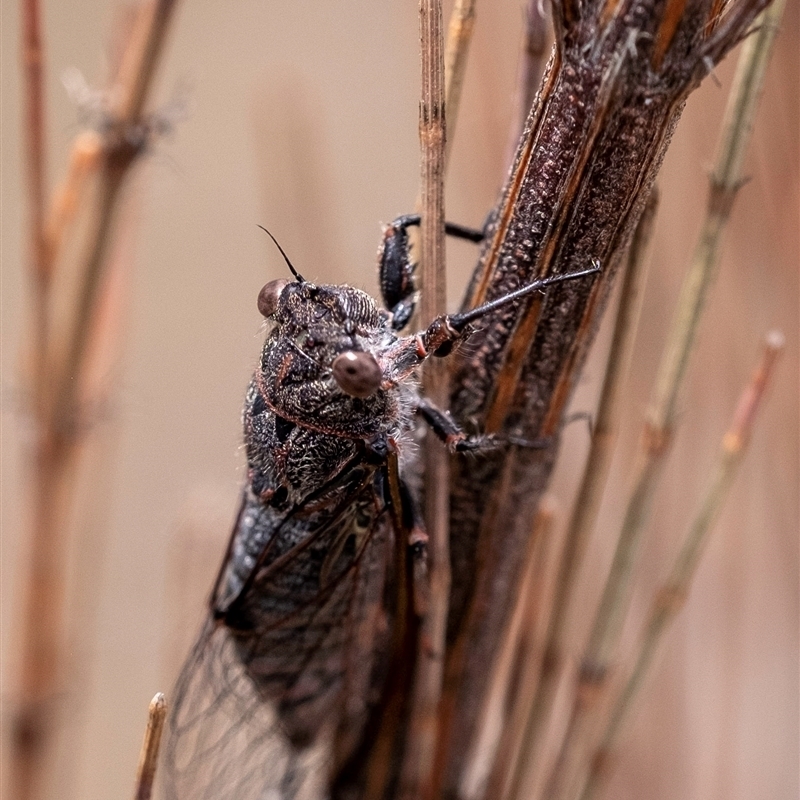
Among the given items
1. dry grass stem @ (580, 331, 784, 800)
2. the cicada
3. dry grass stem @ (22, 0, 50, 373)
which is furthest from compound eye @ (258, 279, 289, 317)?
dry grass stem @ (580, 331, 784, 800)

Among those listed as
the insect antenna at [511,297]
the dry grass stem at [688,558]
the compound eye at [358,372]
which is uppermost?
the insect antenna at [511,297]

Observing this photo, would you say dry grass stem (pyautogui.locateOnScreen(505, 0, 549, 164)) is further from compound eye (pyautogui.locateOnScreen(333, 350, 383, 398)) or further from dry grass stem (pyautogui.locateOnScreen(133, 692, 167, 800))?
dry grass stem (pyautogui.locateOnScreen(133, 692, 167, 800))

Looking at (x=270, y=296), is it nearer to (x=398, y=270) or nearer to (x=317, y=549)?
(x=398, y=270)

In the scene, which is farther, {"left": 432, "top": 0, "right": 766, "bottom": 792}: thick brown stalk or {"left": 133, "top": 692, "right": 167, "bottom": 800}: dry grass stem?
{"left": 133, "top": 692, "right": 167, "bottom": 800}: dry grass stem

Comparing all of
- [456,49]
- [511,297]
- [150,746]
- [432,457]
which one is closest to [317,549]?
[432,457]

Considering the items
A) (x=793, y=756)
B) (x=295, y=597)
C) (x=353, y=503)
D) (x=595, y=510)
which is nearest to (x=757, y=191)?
(x=595, y=510)

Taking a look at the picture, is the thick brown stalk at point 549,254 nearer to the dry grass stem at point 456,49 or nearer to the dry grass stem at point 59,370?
the dry grass stem at point 456,49

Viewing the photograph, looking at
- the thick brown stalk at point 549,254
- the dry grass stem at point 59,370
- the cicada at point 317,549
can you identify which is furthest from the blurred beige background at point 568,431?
the thick brown stalk at point 549,254
